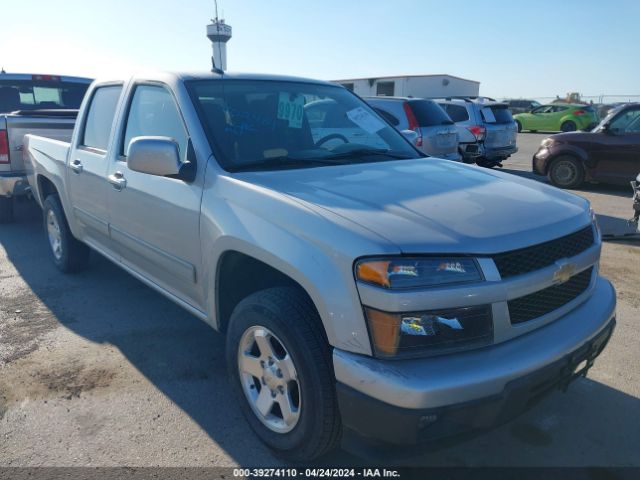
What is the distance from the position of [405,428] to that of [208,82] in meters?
2.38

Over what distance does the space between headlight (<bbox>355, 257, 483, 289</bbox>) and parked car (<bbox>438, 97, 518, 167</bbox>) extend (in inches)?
377

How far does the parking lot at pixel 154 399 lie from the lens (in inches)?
103

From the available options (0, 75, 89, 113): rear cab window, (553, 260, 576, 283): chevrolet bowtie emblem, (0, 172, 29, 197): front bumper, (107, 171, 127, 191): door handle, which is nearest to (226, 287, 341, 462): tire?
(553, 260, 576, 283): chevrolet bowtie emblem

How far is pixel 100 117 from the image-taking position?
4207 mm

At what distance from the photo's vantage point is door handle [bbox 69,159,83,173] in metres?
4.26

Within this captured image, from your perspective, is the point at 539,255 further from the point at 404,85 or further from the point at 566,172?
the point at 404,85

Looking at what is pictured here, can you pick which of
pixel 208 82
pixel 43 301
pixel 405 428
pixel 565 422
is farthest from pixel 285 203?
pixel 43 301

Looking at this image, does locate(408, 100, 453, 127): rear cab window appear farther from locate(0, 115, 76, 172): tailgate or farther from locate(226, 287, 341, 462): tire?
locate(226, 287, 341, 462): tire

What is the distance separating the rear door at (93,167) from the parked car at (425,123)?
5459 millimetres

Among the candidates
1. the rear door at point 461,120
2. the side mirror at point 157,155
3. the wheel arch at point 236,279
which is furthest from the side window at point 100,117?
the rear door at point 461,120

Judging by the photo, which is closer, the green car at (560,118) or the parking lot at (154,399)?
the parking lot at (154,399)

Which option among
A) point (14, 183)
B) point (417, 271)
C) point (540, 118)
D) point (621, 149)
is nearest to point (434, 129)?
point (621, 149)

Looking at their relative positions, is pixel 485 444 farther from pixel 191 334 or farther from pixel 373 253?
pixel 191 334

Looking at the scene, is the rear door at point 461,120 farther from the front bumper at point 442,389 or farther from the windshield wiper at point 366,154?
the front bumper at point 442,389
